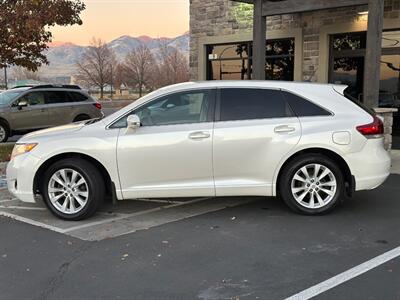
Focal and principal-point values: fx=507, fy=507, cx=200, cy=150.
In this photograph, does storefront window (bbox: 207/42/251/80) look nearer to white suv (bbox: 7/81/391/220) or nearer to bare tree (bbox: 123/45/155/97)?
white suv (bbox: 7/81/391/220)

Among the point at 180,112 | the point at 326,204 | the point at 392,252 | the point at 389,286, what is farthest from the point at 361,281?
the point at 180,112

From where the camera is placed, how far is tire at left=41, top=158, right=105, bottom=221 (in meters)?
5.92

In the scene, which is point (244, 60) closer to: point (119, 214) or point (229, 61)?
point (229, 61)

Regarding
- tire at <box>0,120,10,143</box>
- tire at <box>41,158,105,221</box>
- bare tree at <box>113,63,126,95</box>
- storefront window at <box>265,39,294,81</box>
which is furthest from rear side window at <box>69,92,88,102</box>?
bare tree at <box>113,63,126,95</box>

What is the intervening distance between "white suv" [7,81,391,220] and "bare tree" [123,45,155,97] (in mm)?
58536

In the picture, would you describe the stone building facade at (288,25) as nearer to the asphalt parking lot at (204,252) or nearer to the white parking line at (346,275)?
the asphalt parking lot at (204,252)

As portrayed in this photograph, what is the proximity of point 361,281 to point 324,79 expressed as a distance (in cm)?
929

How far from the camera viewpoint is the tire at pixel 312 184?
19.5 feet

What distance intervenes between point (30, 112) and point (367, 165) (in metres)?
11.4

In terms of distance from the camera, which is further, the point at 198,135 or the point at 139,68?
the point at 139,68

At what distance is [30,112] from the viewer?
1493 centimetres

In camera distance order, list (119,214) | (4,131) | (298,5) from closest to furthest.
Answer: (119,214)
(298,5)
(4,131)

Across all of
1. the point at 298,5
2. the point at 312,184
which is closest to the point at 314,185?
the point at 312,184

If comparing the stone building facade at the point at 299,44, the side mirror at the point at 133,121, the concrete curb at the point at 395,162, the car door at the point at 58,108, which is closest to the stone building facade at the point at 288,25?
the stone building facade at the point at 299,44
